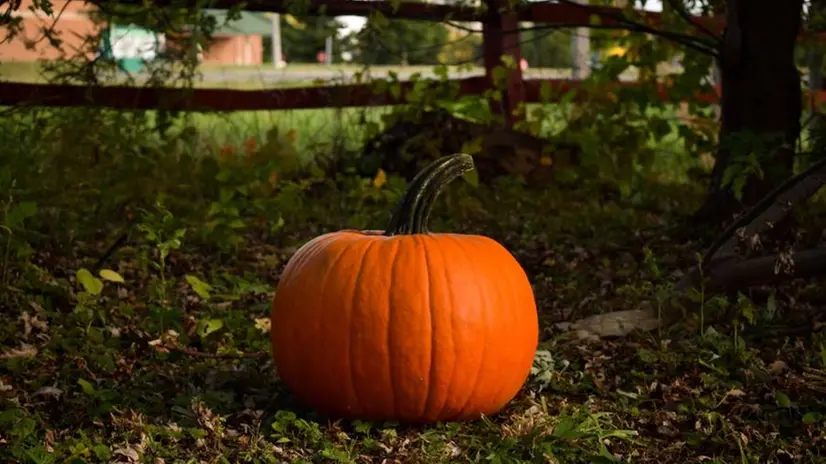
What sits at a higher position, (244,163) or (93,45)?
(93,45)

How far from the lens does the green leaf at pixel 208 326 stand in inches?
156

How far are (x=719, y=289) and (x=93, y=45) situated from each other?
152 inches

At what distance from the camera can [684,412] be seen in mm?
3402

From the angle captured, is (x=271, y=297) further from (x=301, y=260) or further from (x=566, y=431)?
(x=566, y=431)

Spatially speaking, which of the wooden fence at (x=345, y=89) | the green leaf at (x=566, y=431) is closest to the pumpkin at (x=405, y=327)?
the green leaf at (x=566, y=431)

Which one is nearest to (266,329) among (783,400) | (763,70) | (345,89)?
(783,400)

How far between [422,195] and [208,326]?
41.9 inches

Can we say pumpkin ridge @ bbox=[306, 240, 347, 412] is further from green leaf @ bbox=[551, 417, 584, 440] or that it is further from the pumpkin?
green leaf @ bbox=[551, 417, 584, 440]

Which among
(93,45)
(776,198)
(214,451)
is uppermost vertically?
(93,45)

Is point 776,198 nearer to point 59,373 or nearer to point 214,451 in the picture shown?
point 214,451

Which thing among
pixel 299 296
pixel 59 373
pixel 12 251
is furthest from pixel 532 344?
pixel 12 251

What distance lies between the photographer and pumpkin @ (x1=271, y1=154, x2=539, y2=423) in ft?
10.3

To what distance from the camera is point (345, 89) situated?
728 centimetres

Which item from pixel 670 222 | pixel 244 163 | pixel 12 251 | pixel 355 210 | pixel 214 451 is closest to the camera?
pixel 214 451
